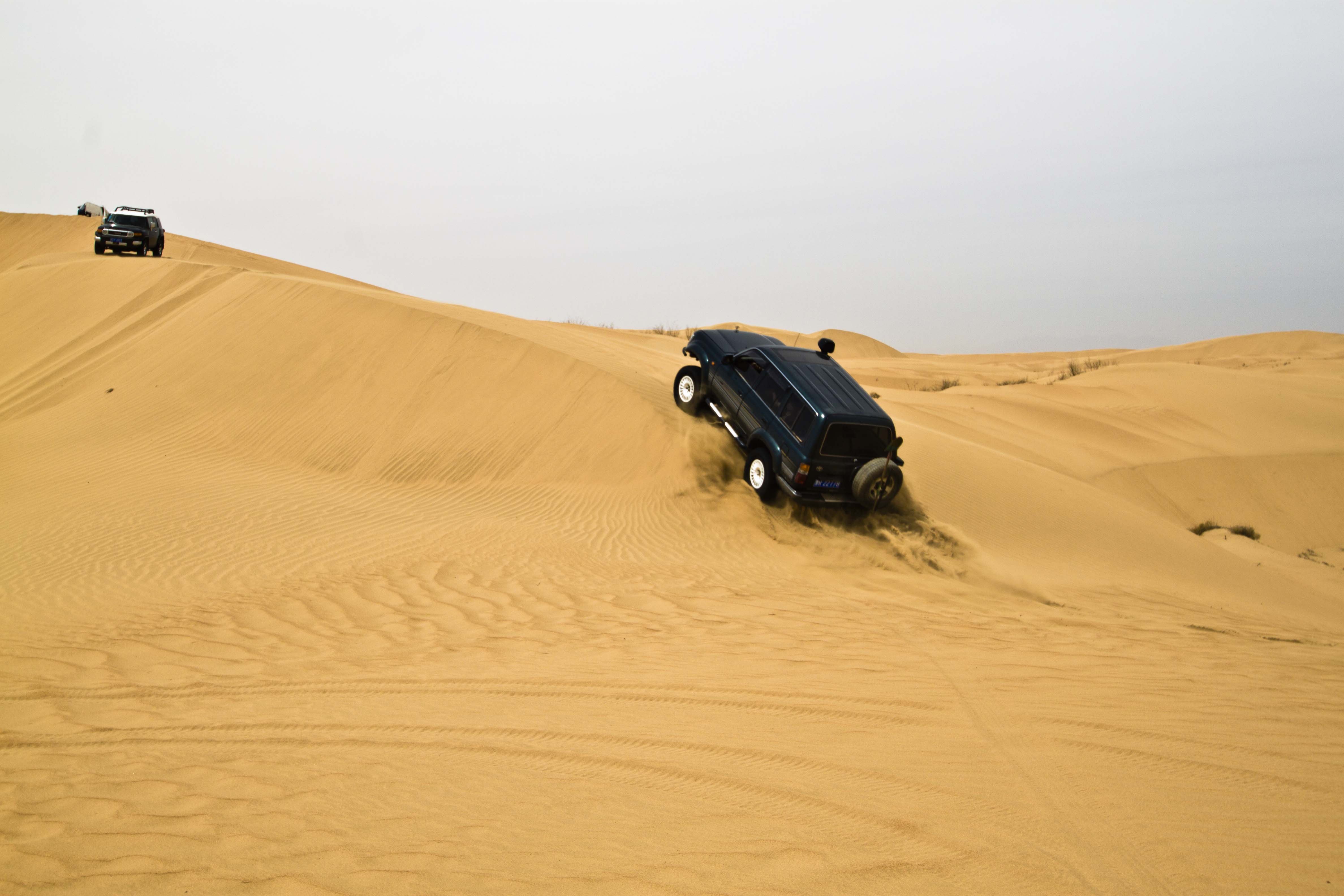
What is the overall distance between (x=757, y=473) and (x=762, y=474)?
109mm

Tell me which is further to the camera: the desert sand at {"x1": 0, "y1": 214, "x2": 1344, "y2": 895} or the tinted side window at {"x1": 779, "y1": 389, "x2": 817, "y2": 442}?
the tinted side window at {"x1": 779, "y1": 389, "x2": 817, "y2": 442}

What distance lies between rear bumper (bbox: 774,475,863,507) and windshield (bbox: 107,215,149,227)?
910 inches

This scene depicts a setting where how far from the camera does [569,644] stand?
579 cm

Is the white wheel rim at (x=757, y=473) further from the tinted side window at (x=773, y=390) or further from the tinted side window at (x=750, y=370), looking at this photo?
the tinted side window at (x=750, y=370)

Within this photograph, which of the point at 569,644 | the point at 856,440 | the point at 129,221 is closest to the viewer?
the point at 569,644

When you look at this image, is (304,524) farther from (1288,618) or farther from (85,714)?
(1288,618)

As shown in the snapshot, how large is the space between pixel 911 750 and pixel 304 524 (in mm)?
7694

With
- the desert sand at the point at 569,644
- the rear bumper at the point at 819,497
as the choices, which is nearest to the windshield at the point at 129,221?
the desert sand at the point at 569,644

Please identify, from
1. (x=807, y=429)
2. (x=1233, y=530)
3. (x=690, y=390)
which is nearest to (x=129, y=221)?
(x=690, y=390)

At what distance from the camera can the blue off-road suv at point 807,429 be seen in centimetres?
924

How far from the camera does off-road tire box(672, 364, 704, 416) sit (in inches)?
461

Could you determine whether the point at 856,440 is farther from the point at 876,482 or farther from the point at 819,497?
the point at 819,497

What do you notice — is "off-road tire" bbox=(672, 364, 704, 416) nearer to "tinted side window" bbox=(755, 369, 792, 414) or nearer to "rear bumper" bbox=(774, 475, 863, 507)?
"tinted side window" bbox=(755, 369, 792, 414)

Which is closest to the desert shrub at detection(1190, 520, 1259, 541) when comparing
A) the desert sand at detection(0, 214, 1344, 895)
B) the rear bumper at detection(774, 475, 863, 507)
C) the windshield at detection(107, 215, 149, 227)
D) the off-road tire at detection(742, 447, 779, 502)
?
the desert sand at detection(0, 214, 1344, 895)
